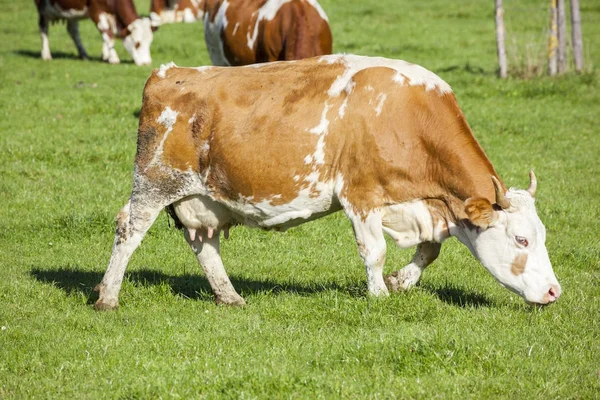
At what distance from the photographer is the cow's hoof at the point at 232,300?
7.85 meters

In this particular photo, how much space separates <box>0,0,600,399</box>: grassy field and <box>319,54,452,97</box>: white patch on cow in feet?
5.61

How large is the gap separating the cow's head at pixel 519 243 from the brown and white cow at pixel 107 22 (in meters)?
17.3

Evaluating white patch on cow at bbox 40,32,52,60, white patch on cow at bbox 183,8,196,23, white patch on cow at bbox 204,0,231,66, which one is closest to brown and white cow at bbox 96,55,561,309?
white patch on cow at bbox 204,0,231,66

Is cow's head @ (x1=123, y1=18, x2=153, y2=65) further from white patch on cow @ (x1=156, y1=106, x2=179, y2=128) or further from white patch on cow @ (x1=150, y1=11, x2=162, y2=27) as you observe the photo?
white patch on cow @ (x1=156, y1=106, x2=179, y2=128)

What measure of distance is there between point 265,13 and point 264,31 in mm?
401

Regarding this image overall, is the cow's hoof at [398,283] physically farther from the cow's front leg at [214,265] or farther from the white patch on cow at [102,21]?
the white patch on cow at [102,21]

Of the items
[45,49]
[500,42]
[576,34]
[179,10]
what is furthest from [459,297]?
[179,10]

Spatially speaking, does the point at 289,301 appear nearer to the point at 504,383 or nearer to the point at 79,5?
the point at 504,383

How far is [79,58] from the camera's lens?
23828mm

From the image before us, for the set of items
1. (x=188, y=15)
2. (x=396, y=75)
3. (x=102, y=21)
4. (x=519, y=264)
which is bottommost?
(x=519, y=264)

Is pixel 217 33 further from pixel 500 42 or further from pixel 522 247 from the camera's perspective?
pixel 522 247

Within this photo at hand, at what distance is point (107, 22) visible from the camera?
24.0m

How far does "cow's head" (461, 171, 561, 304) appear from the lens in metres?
7.04

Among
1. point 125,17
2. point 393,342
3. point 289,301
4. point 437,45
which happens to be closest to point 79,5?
point 125,17
